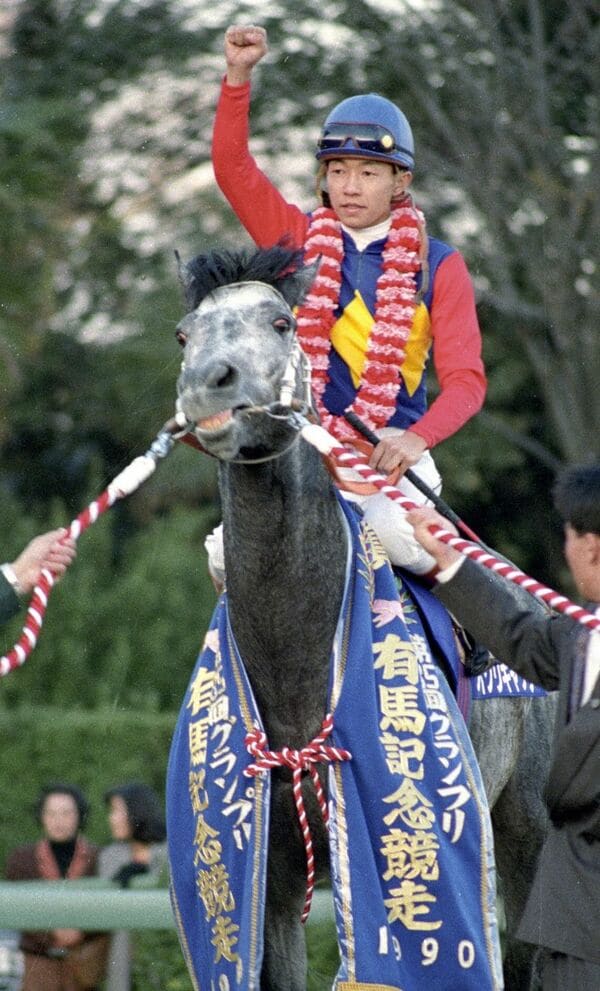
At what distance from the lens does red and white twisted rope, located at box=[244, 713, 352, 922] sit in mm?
4762

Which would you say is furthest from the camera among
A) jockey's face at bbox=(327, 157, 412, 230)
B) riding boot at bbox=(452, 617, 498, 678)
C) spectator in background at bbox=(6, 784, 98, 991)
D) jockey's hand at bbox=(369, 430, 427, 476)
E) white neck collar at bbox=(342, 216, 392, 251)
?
spectator in background at bbox=(6, 784, 98, 991)

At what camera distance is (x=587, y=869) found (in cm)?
419

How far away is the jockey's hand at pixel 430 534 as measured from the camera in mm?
4324

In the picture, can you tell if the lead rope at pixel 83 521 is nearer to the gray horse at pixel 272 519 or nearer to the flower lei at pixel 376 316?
the gray horse at pixel 272 519

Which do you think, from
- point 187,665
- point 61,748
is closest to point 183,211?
point 187,665

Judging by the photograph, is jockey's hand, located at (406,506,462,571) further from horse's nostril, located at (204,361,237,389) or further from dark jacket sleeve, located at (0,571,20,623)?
dark jacket sleeve, located at (0,571,20,623)

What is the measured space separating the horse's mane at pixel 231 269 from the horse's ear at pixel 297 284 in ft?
0.05

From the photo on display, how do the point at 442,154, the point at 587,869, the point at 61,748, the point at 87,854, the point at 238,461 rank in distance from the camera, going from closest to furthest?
the point at 587,869 → the point at 238,461 → the point at 87,854 → the point at 61,748 → the point at 442,154

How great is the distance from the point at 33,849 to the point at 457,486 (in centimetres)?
911

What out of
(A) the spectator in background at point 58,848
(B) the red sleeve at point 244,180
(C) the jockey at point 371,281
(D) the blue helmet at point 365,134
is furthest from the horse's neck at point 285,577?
(A) the spectator in background at point 58,848

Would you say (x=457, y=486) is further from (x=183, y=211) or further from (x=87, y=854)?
(x=87, y=854)

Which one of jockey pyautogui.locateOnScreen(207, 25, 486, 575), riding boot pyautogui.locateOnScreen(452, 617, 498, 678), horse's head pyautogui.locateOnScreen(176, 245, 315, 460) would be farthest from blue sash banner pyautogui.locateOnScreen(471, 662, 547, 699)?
horse's head pyautogui.locateOnScreen(176, 245, 315, 460)

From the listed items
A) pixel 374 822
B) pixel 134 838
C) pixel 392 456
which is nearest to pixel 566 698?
pixel 374 822

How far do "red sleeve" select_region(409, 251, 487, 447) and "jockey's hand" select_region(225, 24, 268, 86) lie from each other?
89cm
